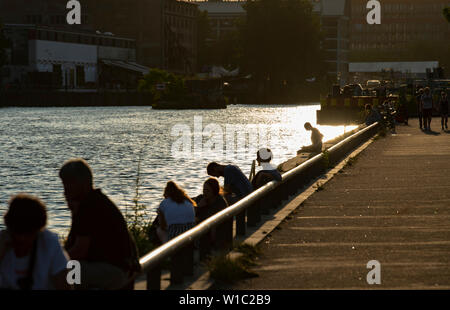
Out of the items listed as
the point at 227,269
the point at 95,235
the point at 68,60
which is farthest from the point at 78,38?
the point at 95,235

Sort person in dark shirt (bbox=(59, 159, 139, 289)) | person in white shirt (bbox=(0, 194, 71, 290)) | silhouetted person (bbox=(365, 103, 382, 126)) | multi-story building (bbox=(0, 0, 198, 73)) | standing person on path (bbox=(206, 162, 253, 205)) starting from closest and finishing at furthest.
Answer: person in white shirt (bbox=(0, 194, 71, 290)) < person in dark shirt (bbox=(59, 159, 139, 289)) < standing person on path (bbox=(206, 162, 253, 205)) < silhouetted person (bbox=(365, 103, 382, 126)) < multi-story building (bbox=(0, 0, 198, 73))

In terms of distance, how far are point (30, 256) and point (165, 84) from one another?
394 feet

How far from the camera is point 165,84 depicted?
411ft

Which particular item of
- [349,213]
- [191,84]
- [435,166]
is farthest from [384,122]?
[191,84]

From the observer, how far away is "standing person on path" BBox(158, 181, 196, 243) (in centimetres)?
1041

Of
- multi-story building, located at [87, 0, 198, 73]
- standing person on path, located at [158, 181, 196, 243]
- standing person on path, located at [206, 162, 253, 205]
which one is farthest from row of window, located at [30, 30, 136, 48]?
standing person on path, located at [158, 181, 196, 243]

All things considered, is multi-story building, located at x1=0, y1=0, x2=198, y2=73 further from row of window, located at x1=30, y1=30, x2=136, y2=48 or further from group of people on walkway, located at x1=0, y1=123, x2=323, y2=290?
group of people on walkway, located at x1=0, y1=123, x2=323, y2=290

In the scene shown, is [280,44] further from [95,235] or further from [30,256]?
[30,256]

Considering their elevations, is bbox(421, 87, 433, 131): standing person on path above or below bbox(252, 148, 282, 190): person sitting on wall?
above

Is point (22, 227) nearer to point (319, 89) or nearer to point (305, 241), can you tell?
point (305, 241)

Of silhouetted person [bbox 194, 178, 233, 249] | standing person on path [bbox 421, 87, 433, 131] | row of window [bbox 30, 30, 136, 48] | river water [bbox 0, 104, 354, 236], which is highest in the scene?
row of window [bbox 30, 30, 136, 48]

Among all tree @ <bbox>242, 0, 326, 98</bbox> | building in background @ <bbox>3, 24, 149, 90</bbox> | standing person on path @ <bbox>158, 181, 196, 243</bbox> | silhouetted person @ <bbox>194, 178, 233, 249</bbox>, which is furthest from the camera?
tree @ <bbox>242, 0, 326, 98</bbox>

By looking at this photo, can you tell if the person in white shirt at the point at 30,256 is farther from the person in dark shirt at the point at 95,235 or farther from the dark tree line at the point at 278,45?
the dark tree line at the point at 278,45

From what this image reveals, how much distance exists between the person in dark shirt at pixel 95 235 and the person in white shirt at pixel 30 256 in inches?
26.6
